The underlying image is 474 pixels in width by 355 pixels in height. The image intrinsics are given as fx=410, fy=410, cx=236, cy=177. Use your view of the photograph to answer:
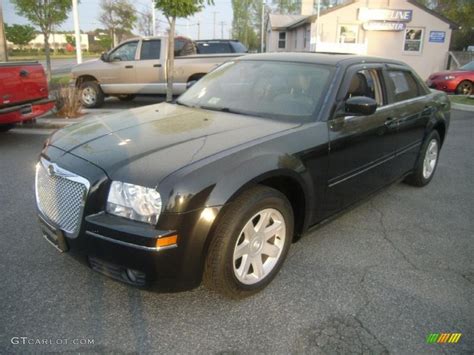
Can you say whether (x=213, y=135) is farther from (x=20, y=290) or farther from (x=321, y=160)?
(x=20, y=290)

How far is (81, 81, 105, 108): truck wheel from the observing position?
11.3m

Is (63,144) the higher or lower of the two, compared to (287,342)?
higher

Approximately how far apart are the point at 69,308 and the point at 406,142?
369 cm

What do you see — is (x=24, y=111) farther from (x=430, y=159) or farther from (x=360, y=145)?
(x=430, y=159)

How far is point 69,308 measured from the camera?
273cm

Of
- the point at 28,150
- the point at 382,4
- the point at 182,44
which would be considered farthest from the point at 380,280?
the point at 382,4

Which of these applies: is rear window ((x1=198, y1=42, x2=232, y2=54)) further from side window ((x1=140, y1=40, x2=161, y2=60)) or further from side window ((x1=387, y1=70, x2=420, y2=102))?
side window ((x1=387, y1=70, x2=420, y2=102))

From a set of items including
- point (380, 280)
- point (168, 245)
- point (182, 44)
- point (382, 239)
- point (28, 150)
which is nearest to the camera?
point (168, 245)

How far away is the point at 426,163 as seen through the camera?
17.4 ft

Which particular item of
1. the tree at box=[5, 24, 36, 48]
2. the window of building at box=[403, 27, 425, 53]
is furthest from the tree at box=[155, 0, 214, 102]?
the tree at box=[5, 24, 36, 48]

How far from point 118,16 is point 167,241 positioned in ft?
106

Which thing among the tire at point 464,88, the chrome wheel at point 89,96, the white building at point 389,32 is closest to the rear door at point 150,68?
the chrome wheel at point 89,96

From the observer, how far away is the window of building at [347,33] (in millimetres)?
24047

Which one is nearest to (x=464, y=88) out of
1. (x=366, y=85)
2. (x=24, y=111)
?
(x=366, y=85)
